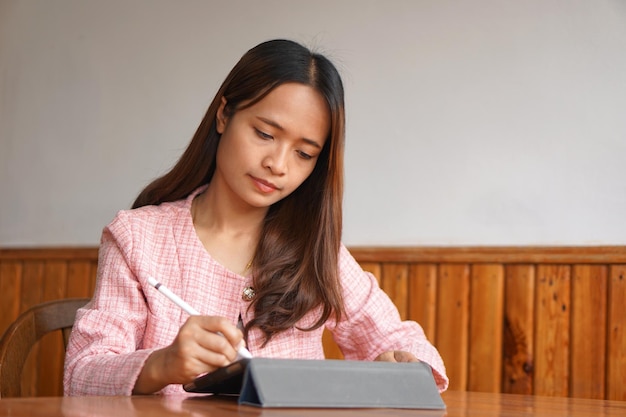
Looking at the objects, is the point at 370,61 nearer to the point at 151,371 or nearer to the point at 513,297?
the point at 513,297

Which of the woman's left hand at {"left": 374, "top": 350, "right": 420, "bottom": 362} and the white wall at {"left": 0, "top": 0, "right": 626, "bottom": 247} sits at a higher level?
the white wall at {"left": 0, "top": 0, "right": 626, "bottom": 247}

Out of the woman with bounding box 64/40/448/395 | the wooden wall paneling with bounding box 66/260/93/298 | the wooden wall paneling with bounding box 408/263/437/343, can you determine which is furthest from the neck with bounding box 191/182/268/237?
the wooden wall paneling with bounding box 66/260/93/298

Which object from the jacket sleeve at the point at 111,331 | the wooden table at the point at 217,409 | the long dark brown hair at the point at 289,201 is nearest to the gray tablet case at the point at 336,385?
the wooden table at the point at 217,409

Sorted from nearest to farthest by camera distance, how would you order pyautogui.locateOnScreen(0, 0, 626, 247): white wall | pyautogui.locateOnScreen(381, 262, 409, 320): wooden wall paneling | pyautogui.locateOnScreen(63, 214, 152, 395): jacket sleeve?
1. pyautogui.locateOnScreen(63, 214, 152, 395): jacket sleeve
2. pyautogui.locateOnScreen(0, 0, 626, 247): white wall
3. pyautogui.locateOnScreen(381, 262, 409, 320): wooden wall paneling

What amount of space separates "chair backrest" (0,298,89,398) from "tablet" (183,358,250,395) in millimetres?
583

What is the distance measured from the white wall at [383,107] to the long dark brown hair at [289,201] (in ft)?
3.11

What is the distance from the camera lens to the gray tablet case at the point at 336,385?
1018 mm

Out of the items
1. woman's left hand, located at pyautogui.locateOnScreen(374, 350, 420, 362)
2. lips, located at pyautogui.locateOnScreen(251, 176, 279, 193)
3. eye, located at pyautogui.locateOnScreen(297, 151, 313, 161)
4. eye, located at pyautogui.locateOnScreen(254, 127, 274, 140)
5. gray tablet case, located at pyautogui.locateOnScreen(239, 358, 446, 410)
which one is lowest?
woman's left hand, located at pyautogui.locateOnScreen(374, 350, 420, 362)

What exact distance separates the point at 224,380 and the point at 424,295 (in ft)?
5.64

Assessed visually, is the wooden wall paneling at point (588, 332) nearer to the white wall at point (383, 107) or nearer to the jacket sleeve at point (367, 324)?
the white wall at point (383, 107)

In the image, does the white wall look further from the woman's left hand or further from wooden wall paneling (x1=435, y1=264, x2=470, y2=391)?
the woman's left hand

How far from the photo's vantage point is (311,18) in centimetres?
302

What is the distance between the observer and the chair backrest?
1.72 meters

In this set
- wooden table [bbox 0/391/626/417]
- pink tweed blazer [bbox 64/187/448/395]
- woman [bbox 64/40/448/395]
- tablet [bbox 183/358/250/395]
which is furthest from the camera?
woman [bbox 64/40/448/395]
